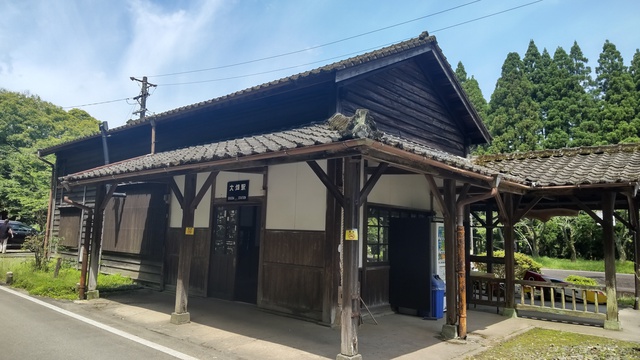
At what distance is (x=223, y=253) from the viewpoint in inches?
351

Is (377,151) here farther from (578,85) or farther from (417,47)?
(578,85)

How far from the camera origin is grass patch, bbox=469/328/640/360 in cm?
552

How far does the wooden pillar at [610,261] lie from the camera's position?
7562 mm

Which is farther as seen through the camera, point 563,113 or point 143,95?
point 563,113

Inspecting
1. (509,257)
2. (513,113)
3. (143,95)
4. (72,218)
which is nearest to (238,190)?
(509,257)

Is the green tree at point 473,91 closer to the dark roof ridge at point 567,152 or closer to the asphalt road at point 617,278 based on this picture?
the asphalt road at point 617,278

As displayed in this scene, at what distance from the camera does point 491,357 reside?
5359 mm

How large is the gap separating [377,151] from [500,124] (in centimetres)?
2663

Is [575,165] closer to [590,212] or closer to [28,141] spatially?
[590,212]

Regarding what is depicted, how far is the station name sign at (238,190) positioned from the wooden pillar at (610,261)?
6985mm

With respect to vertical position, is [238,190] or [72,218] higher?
[238,190]

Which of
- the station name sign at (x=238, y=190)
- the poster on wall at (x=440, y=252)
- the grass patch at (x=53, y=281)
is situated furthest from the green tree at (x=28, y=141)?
the poster on wall at (x=440, y=252)

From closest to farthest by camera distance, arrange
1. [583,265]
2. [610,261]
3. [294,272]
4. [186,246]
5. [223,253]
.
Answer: [186,246], [294,272], [610,261], [223,253], [583,265]

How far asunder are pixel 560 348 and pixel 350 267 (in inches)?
149
